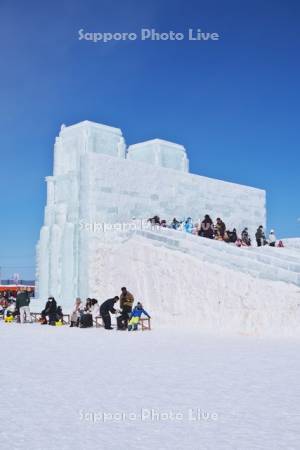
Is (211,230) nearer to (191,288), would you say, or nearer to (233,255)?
(233,255)

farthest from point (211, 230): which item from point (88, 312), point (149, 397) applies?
point (149, 397)

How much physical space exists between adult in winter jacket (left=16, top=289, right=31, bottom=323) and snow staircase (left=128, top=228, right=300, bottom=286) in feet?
15.5

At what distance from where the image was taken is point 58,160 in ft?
94.1

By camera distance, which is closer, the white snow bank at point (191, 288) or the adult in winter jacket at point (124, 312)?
the white snow bank at point (191, 288)

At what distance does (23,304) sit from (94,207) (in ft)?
17.2

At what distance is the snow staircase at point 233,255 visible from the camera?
1540 cm

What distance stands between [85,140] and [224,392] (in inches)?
904

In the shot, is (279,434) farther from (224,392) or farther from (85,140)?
(85,140)

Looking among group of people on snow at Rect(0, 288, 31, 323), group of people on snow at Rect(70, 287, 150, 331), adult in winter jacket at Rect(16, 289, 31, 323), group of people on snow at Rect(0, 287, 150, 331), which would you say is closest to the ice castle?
group of people on snow at Rect(0, 287, 150, 331)

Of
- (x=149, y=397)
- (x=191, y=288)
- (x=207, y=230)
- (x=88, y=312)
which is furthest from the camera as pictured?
(x=207, y=230)

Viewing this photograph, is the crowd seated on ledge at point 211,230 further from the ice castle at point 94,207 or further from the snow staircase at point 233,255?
the snow staircase at point 233,255

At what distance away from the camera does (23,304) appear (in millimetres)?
18906

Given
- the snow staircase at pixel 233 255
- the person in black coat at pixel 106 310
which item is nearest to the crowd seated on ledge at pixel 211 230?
the snow staircase at pixel 233 255

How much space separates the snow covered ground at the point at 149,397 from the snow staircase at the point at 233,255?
4631 millimetres
